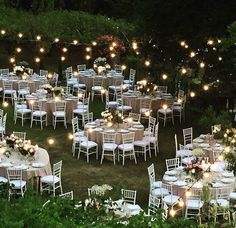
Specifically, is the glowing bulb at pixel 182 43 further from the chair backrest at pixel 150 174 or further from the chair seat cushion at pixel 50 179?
the chair seat cushion at pixel 50 179

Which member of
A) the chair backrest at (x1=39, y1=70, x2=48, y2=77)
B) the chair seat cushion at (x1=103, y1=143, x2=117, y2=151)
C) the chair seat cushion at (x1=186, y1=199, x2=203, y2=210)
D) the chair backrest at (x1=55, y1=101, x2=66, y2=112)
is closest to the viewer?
the chair seat cushion at (x1=186, y1=199, x2=203, y2=210)

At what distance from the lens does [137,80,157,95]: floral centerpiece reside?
20384mm

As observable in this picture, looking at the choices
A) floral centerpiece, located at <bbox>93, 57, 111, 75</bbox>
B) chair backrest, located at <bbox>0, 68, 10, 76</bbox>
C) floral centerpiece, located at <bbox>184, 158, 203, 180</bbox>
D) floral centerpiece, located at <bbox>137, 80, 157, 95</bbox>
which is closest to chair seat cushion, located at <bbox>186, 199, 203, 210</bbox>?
floral centerpiece, located at <bbox>184, 158, 203, 180</bbox>

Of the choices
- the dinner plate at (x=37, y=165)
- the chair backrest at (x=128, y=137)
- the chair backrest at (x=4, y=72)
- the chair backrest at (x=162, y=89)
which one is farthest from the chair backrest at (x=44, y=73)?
the dinner plate at (x=37, y=165)

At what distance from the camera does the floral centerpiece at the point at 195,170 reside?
13.3 m

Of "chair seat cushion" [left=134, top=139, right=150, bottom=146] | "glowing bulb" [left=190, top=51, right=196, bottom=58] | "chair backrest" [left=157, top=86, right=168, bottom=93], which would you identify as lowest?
"chair seat cushion" [left=134, top=139, right=150, bottom=146]

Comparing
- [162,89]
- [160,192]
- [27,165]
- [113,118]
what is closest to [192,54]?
[162,89]

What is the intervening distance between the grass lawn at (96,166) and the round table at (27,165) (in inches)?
30.1

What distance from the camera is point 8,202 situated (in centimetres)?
735

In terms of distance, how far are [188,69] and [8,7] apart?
12156 mm

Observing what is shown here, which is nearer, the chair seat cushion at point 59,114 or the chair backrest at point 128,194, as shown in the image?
the chair backrest at point 128,194

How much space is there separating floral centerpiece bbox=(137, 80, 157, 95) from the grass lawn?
3.56ft

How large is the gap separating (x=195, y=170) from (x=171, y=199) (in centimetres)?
76

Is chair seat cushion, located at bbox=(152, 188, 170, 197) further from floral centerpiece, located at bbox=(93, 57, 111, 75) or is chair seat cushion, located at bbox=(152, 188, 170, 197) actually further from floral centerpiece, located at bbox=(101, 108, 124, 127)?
floral centerpiece, located at bbox=(93, 57, 111, 75)
